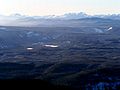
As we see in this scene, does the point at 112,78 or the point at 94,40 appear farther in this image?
the point at 94,40

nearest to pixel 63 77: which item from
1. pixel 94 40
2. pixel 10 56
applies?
pixel 10 56

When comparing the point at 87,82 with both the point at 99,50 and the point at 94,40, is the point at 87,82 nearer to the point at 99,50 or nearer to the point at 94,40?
the point at 99,50

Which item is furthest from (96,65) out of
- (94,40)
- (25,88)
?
(94,40)

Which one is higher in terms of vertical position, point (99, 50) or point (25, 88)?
point (25, 88)

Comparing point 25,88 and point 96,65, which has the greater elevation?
point 25,88

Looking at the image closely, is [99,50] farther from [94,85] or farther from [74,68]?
[94,85]

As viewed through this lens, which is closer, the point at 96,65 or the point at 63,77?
the point at 63,77

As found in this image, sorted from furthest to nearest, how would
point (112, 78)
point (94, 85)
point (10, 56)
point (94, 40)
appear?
point (94, 40) < point (10, 56) < point (112, 78) < point (94, 85)

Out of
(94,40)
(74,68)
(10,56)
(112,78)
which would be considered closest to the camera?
(112,78)

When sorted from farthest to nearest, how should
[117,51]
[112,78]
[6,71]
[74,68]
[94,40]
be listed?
[94,40], [117,51], [74,68], [6,71], [112,78]

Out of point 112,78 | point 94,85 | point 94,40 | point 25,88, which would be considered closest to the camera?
point 25,88
